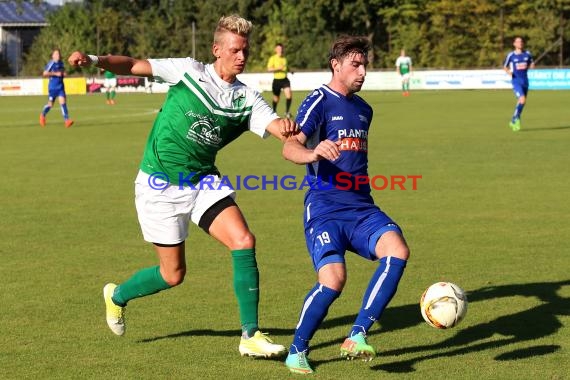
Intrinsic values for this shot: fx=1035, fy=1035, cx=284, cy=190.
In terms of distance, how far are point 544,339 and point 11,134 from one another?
21.9 metres

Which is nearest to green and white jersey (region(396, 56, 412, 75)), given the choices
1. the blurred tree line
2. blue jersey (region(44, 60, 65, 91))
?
the blurred tree line

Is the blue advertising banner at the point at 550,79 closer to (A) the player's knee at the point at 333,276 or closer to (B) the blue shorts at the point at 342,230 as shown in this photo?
(B) the blue shorts at the point at 342,230

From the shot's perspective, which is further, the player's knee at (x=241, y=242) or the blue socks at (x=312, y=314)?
the player's knee at (x=241, y=242)

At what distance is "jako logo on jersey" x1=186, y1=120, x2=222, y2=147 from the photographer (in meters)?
6.36

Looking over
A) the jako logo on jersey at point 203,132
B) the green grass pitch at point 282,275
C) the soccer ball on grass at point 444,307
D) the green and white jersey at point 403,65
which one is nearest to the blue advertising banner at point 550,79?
the green and white jersey at point 403,65

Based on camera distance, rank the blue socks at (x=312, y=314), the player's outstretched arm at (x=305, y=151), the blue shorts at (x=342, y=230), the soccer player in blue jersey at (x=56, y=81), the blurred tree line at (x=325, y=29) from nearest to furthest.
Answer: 1. the player's outstretched arm at (x=305, y=151)
2. the blue socks at (x=312, y=314)
3. the blue shorts at (x=342, y=230)
4. the soccer player in blue jersey at (x=56, y=81)
5. the blurred tree line at (x=325, y=29)

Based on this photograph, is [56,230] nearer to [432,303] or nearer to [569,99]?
[432,303]

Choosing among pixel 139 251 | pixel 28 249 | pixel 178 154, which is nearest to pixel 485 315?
pixel 178 154

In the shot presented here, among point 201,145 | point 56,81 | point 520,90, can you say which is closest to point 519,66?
point 520,90

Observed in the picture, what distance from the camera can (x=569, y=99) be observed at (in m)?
39.5

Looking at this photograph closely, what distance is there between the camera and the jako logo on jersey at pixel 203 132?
6.36 metres

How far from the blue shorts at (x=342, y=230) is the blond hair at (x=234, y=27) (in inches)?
45.6

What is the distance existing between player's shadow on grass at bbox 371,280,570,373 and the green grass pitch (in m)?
0.01

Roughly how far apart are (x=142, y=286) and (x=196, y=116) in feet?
4.05
